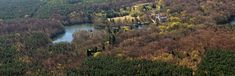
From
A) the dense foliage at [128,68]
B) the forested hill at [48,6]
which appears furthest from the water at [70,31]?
the dense foliage at [128,68]

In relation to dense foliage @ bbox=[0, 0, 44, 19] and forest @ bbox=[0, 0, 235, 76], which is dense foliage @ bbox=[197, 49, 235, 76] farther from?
dense foliage @ bbox=[0, 0, 44, 19]

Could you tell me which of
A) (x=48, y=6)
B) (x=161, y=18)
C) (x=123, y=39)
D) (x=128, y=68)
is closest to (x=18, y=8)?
(x=48, y=6)

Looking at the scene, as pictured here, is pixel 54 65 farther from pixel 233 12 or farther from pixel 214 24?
pixel 233 12

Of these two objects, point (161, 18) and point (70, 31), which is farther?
point (70, 31)

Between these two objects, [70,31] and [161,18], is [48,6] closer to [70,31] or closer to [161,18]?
[70,31]

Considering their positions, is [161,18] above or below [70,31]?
above

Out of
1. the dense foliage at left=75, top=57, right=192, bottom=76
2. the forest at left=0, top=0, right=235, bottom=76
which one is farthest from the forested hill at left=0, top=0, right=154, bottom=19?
the dense foliage at left=75, top=57, right=192, bottom=76
